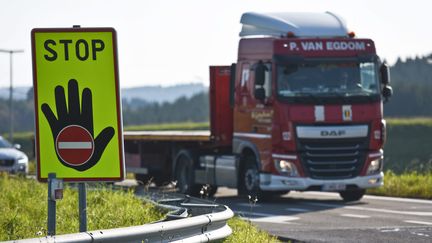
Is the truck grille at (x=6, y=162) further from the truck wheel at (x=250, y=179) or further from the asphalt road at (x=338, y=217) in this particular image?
the truck wheel at (x=250, y=179)

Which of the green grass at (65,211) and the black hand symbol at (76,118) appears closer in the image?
the black hand symbol at (76,118)

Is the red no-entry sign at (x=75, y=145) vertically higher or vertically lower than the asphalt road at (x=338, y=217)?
higher

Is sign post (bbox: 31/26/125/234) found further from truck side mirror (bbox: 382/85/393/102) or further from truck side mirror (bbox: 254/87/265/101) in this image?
truck side mirror (bbox: 382/85/393/102)

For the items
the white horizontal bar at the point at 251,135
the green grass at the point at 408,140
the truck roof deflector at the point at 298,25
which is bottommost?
the green grass at the point at 408,140

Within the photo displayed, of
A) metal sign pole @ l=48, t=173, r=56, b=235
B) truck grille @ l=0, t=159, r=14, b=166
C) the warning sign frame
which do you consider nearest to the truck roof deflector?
truck grille @ l=0, t=159, r=14, b=166

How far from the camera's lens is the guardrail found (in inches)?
329

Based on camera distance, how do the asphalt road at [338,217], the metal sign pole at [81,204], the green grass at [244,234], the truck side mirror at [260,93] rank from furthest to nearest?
the truck side mirror at [260,93] → the asphalt road at [338,217] → the green grass at [244,234] → the metal sign pole at [81,204]

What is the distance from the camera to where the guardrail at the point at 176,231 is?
8.34 m

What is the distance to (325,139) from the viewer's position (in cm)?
2217

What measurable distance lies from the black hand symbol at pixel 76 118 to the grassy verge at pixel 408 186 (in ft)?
52.0

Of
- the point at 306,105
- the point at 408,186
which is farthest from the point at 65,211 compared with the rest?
the point at 408,186

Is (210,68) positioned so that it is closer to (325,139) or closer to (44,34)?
(325,139)

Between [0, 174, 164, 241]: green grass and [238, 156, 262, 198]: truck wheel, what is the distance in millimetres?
3588

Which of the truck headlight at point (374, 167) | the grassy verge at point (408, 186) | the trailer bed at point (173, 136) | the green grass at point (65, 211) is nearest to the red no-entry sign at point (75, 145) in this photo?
the green grass at point (65, 211)
